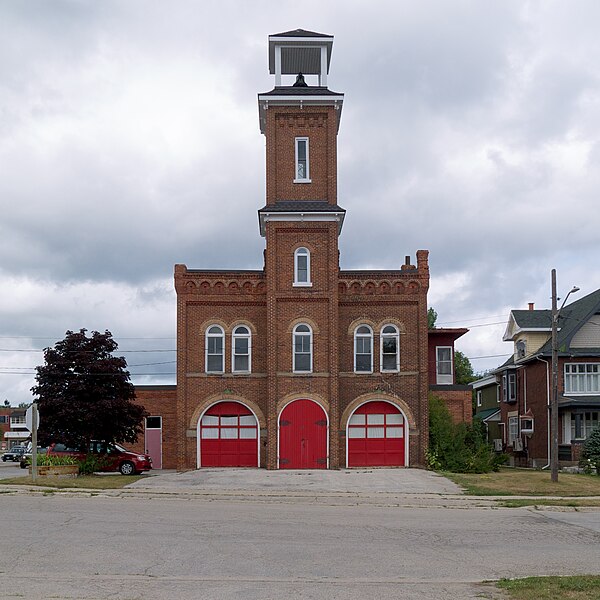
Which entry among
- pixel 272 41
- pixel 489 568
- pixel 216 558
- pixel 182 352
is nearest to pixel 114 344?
pixel 182 352

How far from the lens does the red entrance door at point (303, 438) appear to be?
36.3 metres

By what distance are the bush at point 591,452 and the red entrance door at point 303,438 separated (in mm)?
13004

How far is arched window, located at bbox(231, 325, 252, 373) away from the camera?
37406 millimetres

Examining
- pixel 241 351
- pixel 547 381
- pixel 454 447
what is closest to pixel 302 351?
pixel 241 351

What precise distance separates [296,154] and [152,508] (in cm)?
1996

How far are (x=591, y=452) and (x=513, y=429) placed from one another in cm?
1220

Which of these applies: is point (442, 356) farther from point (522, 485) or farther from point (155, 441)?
point (155, 441)

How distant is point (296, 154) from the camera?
124 ft

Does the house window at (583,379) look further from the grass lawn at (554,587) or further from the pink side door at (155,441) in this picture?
the grass lawn at (554,587)

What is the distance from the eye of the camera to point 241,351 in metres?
37.5

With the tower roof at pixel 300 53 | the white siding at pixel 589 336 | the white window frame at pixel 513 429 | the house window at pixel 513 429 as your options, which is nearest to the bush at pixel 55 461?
the tower roof at pixel 300 53

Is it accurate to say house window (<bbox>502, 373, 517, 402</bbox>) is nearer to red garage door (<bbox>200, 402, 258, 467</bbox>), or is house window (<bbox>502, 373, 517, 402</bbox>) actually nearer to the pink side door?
red garage door (<bbox>200, 402, 258, 467</bbox>)

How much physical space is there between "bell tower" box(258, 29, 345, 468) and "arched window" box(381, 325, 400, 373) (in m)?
2.45

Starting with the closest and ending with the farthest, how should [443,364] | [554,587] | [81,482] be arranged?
[554,587] < [81,482] < [443,364]
